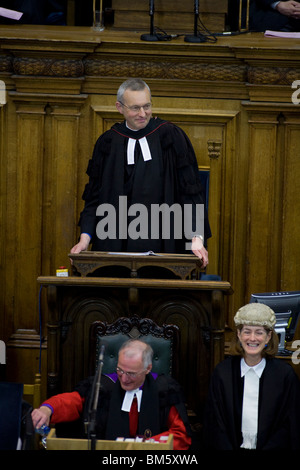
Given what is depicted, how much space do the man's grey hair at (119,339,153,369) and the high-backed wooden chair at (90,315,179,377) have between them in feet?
1.17

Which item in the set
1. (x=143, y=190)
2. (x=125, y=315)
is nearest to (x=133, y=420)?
(x=125, y=315)

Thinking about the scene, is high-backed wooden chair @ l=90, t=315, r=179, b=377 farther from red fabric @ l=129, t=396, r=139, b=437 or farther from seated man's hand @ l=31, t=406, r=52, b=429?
seated man's hand @ l=31, t=406, r=52, b=429

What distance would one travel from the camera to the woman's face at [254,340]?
5230 millimetres

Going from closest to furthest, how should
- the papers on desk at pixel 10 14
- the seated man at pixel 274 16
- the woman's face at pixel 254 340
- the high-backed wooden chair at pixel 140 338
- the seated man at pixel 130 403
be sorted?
the seated man at pixel 130 403, the woman's face at pixel 254 340, the high-backed wooden chair at pixel 140 338, the papers on desk at pixel 10 14, the seated man at pixel 274 16

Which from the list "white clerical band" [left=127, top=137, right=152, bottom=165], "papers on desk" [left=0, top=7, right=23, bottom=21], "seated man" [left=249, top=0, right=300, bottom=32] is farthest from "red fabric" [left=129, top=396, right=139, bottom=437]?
"seated man" [left=249, top=0, right=300, bottom=32]

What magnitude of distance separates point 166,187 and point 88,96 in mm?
1486

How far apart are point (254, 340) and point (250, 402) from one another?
351 mm

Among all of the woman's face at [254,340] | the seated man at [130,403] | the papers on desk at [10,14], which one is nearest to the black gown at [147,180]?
the woman's face at [254,340]

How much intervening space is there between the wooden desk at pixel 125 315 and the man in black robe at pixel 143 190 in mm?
699

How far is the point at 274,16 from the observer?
785 cm

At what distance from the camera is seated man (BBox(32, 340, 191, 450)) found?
16.6ft

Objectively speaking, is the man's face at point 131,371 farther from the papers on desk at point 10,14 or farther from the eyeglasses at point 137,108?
the papers on desk at point 10,14

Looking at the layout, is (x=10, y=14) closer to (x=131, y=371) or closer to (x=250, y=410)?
(x=131, y=371)
